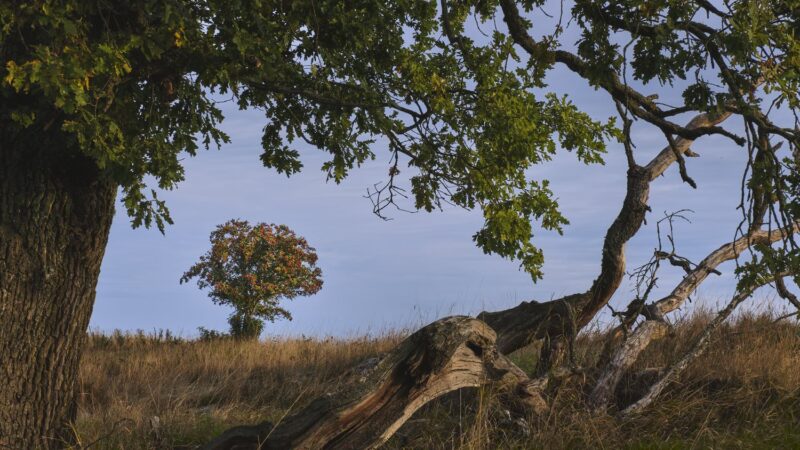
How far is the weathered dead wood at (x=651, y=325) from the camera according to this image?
31.2 feet

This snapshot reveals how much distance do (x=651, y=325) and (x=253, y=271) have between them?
1373 centimetres

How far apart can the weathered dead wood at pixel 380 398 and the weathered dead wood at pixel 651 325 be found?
283cm

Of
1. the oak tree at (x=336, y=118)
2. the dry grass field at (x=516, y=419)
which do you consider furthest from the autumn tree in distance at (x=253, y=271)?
the oak tree at (x=336, y=118)

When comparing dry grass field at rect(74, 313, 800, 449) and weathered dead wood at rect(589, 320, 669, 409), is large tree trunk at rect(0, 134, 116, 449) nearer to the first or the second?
dry grass field at rect(74, 313, 800, 449)

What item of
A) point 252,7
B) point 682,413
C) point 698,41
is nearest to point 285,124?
point 252,7

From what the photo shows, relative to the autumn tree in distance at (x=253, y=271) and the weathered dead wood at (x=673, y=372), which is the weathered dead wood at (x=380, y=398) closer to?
the weathered dead wood at (x=673, y=372)

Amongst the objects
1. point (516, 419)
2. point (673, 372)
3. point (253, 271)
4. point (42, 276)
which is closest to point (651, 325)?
point (673, 372)

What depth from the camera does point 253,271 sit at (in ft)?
→ 71.4

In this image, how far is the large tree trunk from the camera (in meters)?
8.62

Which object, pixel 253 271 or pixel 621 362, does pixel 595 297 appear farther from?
pixel 253 271

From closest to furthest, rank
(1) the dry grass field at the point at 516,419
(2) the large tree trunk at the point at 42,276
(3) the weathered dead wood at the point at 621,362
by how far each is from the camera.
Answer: (1) the dry grass field at the point at 516,419 → (2) the large tree trunk at the point at 42,276 → (3) the weathered dead wood at the point at 621,362

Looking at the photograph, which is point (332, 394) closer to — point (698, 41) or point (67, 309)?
point (67, 309)

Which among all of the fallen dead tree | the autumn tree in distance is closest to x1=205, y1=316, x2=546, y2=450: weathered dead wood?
the fallen dead tree

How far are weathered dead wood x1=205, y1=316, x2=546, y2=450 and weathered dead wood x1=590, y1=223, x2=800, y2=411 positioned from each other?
2.83 meters
